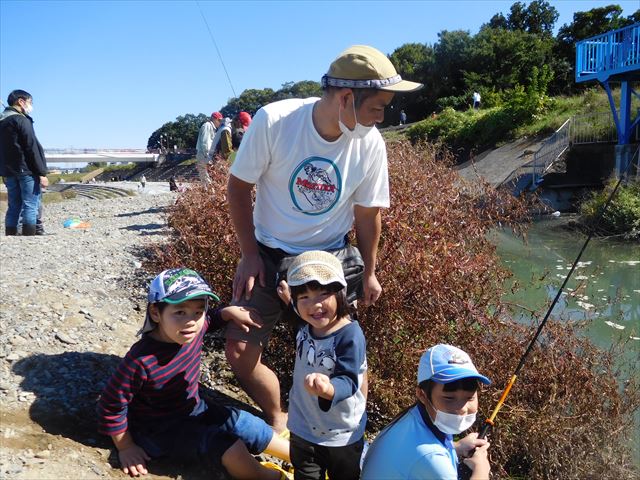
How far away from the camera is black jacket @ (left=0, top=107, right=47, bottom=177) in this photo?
299 inches

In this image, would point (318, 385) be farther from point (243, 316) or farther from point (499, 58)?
point (499, 58)

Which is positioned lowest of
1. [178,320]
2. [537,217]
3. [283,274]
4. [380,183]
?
[537,217]

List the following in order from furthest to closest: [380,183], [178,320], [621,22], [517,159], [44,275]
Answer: [621,22] → [517,159] → [44,275] → [380,183] → [178,320]

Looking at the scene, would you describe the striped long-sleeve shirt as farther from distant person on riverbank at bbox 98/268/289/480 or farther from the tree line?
the tree line

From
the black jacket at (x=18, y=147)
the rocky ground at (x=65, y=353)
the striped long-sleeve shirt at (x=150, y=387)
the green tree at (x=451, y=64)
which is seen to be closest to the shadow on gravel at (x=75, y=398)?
the rocky ground at (x=65, y=353)

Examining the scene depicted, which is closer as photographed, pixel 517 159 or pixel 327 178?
pixel 327 178

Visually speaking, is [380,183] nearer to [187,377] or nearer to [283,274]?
[283,274]

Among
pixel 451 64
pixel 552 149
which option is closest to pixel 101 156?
pixel 451 64

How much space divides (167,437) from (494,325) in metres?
2.32

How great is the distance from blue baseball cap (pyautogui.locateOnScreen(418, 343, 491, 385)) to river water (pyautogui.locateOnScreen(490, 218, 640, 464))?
2151mm

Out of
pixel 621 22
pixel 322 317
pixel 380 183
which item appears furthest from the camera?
pixel 621 22

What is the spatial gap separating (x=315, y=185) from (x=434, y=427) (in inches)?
48.1

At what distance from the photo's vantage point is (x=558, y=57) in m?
40.8

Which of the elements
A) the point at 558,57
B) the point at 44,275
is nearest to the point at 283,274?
the point at 44,275
